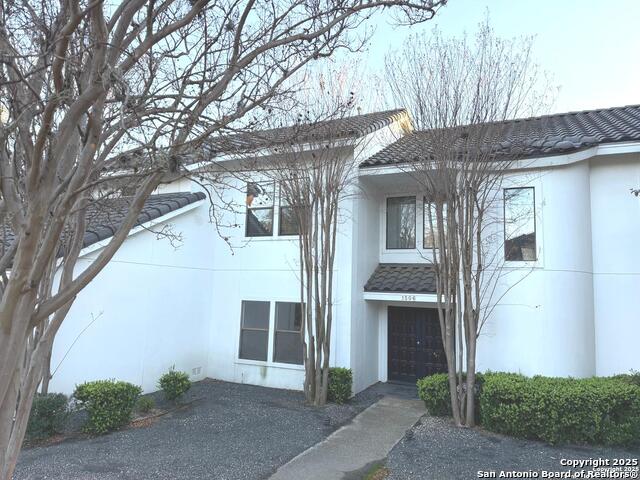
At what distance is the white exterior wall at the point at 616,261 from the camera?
28.1 feet

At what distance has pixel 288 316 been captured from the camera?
10766mm

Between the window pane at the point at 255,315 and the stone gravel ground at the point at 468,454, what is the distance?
199 inches

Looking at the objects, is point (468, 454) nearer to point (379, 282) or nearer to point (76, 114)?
point (379, 282)

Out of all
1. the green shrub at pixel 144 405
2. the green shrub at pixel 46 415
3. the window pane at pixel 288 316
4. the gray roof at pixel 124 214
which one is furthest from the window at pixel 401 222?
the green shrub at pixel 46 415

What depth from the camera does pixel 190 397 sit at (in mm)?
9594

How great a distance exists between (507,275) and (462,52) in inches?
182

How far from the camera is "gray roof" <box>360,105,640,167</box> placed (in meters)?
8.19

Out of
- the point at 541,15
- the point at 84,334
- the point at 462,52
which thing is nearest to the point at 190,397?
the point at 84,334

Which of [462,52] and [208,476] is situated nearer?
[208,476]

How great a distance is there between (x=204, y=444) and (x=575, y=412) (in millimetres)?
5952

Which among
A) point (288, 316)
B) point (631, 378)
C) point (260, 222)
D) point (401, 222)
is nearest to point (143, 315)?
point (288, 316)

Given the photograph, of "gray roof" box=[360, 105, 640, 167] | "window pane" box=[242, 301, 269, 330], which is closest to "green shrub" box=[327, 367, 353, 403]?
"window pane" box=[242, 301, 269, 330]

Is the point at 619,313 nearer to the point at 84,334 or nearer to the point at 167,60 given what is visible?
the point at 167,60

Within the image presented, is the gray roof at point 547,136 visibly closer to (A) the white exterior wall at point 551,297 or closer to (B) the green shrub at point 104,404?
(A) the white exterior wall at point 551,297
